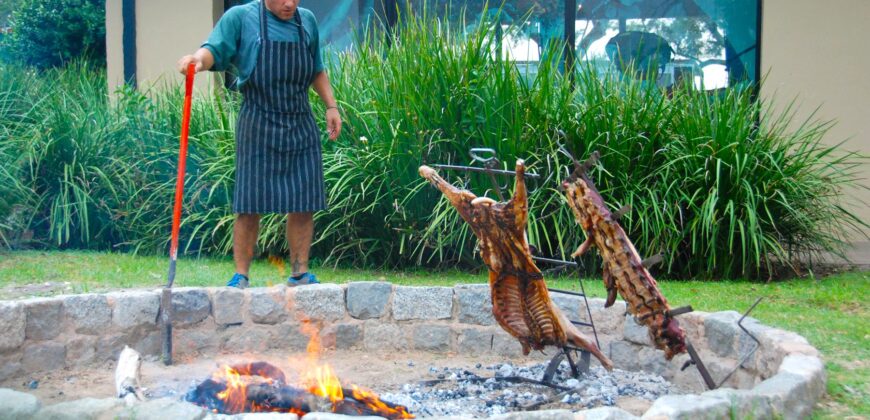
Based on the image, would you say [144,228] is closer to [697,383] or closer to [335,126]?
[335,126]

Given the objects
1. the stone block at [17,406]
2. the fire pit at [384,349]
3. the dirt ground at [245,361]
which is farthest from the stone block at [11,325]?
the stone block at [17,406]

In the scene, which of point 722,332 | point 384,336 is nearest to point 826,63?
point 722,332

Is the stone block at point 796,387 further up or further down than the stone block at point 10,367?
further up

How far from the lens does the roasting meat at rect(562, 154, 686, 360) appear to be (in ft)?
9.73

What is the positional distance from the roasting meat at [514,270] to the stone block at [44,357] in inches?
77.2

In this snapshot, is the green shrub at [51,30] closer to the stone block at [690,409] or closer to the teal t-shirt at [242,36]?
the teal t-shirt at [242,36]

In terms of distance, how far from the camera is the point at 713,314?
3.75 m

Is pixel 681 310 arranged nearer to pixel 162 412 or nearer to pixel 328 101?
pixel 162 412

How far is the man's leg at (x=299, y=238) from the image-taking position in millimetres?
4680

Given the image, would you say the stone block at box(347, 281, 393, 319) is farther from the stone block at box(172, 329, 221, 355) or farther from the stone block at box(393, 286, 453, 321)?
the stone block at box(172, 329, 221, 355)

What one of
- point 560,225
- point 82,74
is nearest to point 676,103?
point 560,225

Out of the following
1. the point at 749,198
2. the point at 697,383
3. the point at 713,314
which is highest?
the point at 749,198

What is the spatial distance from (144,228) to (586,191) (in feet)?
15.5

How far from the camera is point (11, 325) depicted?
3729 millimetres
